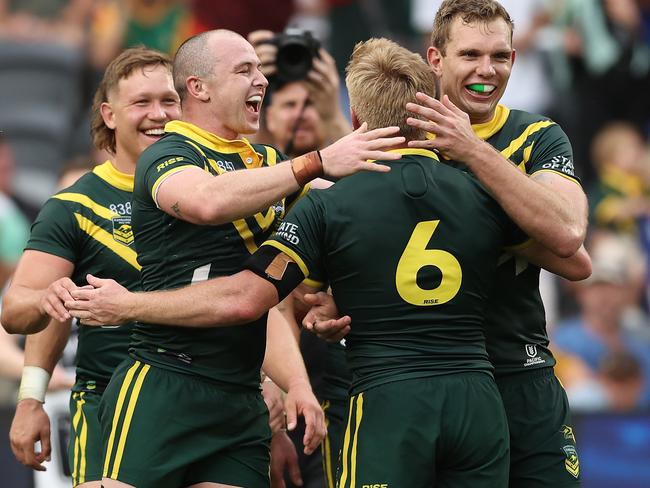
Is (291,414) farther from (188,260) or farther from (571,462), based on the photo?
(571,462)

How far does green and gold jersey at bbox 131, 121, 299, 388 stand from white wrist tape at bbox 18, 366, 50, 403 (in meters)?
1.14

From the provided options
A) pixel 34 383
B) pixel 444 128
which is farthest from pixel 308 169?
pixel 34 383

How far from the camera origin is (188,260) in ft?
15.3

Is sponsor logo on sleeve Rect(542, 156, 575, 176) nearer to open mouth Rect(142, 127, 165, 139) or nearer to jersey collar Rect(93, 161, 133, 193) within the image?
open mouth Rect(142, 127, 165, 139)

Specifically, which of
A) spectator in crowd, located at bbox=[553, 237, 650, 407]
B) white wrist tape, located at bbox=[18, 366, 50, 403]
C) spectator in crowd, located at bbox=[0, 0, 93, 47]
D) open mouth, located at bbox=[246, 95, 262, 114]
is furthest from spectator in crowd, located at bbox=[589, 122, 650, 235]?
open mouth, located at bbox=[246, 95, 262, 114]

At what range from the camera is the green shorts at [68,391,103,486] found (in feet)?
17.7

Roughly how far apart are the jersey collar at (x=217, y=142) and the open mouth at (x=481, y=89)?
93 cm

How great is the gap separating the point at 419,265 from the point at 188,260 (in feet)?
3.03

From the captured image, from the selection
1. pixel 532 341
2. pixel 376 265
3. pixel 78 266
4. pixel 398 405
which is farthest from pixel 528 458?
pixel 78 266

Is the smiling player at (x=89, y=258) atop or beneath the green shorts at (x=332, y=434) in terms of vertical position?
atop

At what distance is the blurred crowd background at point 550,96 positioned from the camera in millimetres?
11086

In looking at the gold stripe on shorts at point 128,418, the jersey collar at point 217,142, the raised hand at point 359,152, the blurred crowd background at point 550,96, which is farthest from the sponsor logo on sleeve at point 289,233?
the blurred crowd background at point 550,96

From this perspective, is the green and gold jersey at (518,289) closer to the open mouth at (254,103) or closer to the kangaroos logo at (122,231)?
the open mouth at (254,103)

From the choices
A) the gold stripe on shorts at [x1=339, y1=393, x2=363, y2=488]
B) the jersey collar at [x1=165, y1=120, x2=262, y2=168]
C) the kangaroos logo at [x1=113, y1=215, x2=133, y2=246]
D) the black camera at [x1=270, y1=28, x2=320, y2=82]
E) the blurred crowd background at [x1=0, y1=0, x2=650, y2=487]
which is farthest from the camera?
the blurred crowd background at [x1=0, y1=0, x2=650, y2=487]
